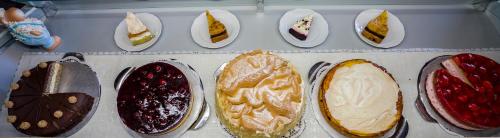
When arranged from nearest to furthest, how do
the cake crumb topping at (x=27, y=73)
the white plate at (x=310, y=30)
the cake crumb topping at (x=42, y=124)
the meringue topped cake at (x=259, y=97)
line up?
1. the meringue topped cake at (x=259, y=97)
2. the cake crumb topping at (x=42, y=124)
3. the cake crumb topping at (x=27, y=73)
4. the white plate at (x=310, y=30)

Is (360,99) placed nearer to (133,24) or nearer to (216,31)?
(216,31)

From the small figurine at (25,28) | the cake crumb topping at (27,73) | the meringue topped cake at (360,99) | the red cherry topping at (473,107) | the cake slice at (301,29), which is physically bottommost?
the red cherry topping at (473,107)

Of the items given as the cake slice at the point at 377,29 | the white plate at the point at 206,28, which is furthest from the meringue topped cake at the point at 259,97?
the cake slice at the point at 377,29

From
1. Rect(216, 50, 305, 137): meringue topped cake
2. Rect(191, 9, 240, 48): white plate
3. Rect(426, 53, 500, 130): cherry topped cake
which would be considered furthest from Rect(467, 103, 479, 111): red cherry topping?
Rect(191, 9, 240, 48): white plate

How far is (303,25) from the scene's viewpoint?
6.56ft

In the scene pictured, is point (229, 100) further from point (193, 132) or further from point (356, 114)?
point (356, 114)

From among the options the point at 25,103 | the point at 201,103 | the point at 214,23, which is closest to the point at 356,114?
the point at 201,103

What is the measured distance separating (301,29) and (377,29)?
441 millimetres

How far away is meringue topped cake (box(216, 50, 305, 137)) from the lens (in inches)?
59.0

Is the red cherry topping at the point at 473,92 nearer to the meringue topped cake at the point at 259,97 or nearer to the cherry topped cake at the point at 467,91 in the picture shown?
the cherry topped cake at the point at 467,91

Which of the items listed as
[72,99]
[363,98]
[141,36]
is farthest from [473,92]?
[72,99]

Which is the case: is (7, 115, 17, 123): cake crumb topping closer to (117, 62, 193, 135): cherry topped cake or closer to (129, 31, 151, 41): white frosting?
(117, 62, 193, 135): cherry topped cake

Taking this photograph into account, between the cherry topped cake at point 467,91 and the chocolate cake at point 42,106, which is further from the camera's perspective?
the chocolate cake at point 42,106

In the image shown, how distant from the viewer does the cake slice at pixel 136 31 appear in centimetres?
200
